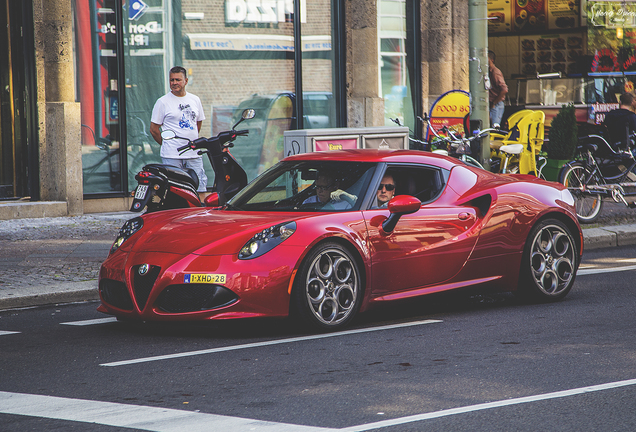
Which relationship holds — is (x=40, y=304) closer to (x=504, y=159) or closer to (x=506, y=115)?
(x=504, y=159)

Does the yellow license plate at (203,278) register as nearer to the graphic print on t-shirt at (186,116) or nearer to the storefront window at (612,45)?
the graphic print on t-shirt at (186,116)

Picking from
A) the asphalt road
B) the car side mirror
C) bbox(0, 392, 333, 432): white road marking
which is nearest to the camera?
bbox(0, 392, 333, 432): white road marking

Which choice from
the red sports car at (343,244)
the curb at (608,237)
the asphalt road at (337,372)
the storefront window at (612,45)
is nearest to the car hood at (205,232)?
the red sports car at (343,244)

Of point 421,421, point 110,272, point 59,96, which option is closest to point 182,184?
point 110,272

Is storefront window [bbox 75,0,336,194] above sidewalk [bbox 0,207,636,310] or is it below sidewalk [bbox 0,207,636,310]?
above

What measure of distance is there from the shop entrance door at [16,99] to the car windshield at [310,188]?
22.0ft

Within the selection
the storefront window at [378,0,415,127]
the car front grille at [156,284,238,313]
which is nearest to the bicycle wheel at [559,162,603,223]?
the storefront window at [378,0,415,127]

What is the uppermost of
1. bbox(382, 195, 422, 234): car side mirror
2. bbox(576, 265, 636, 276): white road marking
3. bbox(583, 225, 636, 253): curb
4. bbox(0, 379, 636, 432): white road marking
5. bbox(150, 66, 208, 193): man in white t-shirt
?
bbox(150, 66, 208, 193): man in white t-shirt

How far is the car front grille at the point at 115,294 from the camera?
21.4ft

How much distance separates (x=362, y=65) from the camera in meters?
16.8

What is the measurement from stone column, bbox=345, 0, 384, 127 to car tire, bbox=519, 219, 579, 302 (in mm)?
9094

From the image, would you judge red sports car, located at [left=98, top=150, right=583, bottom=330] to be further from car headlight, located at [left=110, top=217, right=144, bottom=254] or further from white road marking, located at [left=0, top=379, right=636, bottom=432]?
white road marking, located at [left=0, top=379, right=636, bottom=432]

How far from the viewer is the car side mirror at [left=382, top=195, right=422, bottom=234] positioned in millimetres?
6805

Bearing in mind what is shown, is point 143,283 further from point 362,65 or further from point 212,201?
point 362,65
